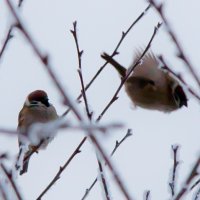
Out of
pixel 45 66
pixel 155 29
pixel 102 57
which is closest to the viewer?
pixel 45 66

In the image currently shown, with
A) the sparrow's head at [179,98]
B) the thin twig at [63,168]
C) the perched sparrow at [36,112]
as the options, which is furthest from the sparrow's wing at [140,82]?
the thin twig at [63,168]

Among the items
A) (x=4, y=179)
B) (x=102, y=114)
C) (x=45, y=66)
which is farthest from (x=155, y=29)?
(x=45, y=66)

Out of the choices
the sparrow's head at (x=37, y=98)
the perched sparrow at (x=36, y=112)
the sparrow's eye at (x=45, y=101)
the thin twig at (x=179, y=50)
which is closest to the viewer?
the thin twig at (x=179, y=50)

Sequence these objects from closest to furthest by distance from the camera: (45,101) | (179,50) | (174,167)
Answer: (179,50), (174,167), (45,101)

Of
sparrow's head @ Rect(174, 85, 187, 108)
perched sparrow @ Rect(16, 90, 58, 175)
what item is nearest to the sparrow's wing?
sparrow's head @ Rect(174, 85, 187, 108)

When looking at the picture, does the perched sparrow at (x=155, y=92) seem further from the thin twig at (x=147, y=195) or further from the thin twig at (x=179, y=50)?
the thin twig at (x=179, y=50)

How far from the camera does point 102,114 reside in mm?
2436

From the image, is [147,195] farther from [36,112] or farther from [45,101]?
→ [45,101]

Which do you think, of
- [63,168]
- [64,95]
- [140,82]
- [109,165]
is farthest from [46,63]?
[140,82]

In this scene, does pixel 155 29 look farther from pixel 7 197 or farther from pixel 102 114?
pixel 7 197

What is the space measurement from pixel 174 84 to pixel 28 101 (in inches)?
67.6

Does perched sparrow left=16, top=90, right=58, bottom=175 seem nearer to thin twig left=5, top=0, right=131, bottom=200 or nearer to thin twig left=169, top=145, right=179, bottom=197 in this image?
thin twig left=169, top=145, right=179, bottom=197

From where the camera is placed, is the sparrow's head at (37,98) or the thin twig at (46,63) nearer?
the thin twig at (46,63)

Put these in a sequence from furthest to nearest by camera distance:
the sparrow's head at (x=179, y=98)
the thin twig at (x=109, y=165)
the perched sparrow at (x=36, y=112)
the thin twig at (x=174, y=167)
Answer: the sparrow's head at (x=179, y=98)
the perched sparrow at (x=36, y=112)
the thin twig at (x=174, y=167)
the thin twig at (x=109, y=165)
